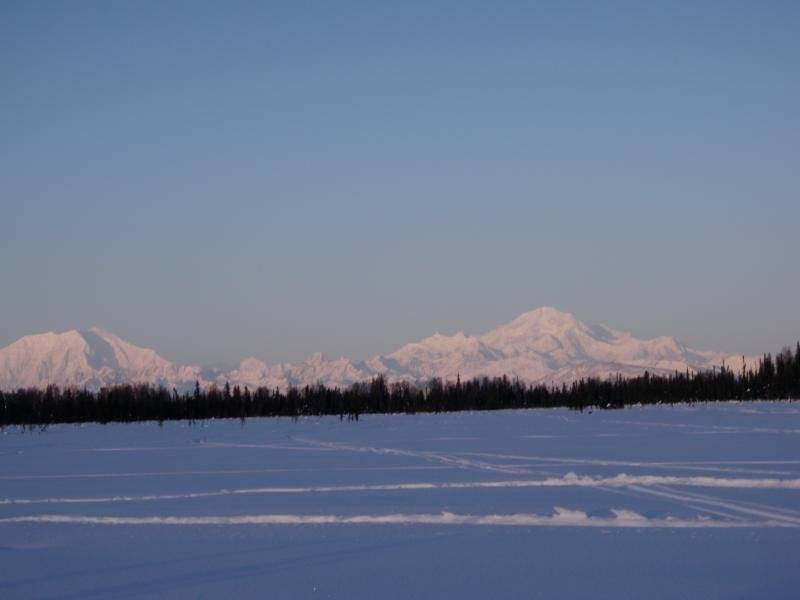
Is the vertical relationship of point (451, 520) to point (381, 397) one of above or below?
below

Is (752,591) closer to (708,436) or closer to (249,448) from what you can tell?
(708,436)

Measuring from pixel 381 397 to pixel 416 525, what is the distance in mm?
42586

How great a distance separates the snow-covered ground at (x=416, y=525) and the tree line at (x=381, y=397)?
28164mm

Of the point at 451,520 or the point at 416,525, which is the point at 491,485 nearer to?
the point at 451,520

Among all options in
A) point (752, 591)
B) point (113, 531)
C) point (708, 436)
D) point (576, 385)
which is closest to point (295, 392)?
point (576, 385)

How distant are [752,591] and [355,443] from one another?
1494 centimetres

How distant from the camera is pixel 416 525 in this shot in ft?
27.7

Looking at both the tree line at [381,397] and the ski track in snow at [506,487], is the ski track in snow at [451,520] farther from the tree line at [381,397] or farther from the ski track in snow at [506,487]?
the tree line at [381,397]

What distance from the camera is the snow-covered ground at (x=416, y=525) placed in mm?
6340

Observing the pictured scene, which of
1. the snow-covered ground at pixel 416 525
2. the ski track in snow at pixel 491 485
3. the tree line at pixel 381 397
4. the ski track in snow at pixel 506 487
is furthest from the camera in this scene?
the tree line at pixel 381 397

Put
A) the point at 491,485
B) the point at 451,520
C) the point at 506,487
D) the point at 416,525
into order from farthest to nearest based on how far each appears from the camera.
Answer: the point at 491,485 → the point at 506,487 → the point at 451,520 → the point at 416,525

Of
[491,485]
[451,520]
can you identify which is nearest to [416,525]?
[451,520]

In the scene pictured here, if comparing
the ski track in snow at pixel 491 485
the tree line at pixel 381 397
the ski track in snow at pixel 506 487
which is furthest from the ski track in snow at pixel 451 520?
the tree line at pixel 381 397

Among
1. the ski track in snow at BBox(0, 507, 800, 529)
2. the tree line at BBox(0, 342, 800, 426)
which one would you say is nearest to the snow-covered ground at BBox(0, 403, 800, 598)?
the ski track in snow at BBox(0, 507, 800, 529)
